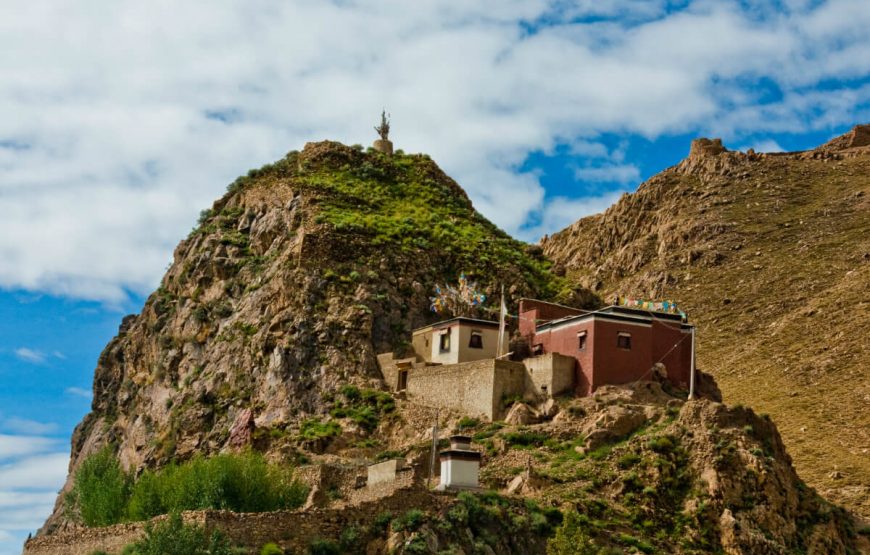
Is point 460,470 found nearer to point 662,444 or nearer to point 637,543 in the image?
point 637,543

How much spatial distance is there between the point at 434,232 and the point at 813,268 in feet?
124

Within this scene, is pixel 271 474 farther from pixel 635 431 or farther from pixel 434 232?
pixel 434 232

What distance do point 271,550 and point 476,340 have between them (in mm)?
27070

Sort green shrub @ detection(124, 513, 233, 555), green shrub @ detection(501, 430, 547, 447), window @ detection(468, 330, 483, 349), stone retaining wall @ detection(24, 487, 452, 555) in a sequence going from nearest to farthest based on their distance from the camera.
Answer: green shrub @ detection(124, 513, 233, 555) → stone retaining wall @ detection(24, 487, 452, 555) → green shrub @ detection(501, 430, 547, 447) → window @ detection(468, 330, 483, 349)

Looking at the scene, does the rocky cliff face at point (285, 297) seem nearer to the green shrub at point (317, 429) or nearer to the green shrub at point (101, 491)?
the green shrub at point (317, 429)

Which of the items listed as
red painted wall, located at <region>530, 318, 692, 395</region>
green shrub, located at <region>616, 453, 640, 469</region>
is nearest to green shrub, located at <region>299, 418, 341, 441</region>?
red painted wall, located at <region>530, 318, 692, 395</region>

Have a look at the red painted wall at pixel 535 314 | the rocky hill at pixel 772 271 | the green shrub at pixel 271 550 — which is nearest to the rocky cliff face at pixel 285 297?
the red painted wall at pixel 535 314

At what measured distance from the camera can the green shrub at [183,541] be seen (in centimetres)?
3697

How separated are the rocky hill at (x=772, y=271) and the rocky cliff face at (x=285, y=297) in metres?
16.7

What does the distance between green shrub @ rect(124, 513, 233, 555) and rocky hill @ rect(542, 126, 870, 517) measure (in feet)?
113

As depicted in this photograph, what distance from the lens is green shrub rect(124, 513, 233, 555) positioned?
37.0 metres

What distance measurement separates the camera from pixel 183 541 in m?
37.1

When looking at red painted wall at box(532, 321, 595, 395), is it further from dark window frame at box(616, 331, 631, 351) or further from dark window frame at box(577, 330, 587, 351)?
dark window frame at box(616, 331, 631, 351)

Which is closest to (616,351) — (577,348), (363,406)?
(577,348)
